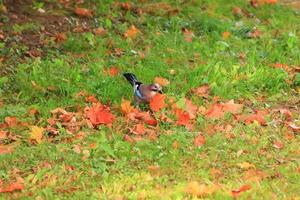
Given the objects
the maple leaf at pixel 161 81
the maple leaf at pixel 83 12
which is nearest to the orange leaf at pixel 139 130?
the maple leaf at pixel 161 81

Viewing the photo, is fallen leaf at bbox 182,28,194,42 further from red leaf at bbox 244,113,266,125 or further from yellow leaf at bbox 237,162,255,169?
yellow leaf at bbox 237,162,255,169

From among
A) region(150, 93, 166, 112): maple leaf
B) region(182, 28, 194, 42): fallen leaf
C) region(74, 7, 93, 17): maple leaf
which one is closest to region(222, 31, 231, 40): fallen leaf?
region(182, 28, 194, 42): fallen leaf

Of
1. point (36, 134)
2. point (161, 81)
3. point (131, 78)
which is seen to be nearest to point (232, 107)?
point (161, 81)

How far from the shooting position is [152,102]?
6.68 metres

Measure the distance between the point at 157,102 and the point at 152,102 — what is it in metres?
0.05

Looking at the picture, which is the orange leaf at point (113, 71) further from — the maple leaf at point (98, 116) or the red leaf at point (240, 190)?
the red leaf at point (240, 190)

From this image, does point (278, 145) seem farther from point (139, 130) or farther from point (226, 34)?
point (226, 34)

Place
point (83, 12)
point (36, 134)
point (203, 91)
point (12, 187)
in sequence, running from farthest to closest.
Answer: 1. point (83, 12)
2. point (203, 91)
3. point (36, 134)
4. point (12, 187)

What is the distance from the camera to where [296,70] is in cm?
821

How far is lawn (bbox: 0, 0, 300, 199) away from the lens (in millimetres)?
5449

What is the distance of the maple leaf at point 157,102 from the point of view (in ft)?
21.9

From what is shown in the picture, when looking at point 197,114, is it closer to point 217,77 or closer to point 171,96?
point 171,96

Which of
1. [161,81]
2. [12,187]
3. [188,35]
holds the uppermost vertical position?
[12,187]

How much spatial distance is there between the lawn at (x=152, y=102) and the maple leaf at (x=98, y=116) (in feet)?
0.05
